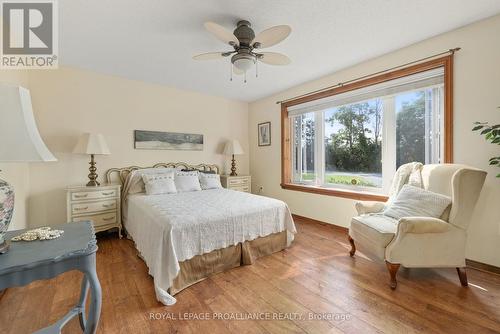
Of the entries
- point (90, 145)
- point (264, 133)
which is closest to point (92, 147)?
point (90, 145)

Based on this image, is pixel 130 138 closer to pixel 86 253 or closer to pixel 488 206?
pixel 86 253

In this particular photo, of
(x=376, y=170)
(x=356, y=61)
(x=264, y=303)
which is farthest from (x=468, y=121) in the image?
(x=264, y=303)

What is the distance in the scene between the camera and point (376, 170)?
3.10m

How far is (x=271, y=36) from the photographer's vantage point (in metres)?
1.83

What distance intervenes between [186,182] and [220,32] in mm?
2314

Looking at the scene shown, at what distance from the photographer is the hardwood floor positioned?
57.5 inches

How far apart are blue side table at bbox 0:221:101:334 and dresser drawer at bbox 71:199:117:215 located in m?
1.83

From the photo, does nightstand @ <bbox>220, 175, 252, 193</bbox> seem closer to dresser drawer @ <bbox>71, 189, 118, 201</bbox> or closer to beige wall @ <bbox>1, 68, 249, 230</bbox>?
beige wall @ <bbox>1, 68, 249, 230</bbox>

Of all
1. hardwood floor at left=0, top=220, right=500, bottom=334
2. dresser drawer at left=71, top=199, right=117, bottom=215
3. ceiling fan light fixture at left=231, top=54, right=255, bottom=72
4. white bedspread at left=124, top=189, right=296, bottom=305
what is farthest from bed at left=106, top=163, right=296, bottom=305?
ceiling fan light fixture at left=231, top=54, right=255, bottom=72

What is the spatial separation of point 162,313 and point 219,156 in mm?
3271

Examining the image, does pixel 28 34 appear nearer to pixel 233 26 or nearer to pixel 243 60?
pixel 233 26

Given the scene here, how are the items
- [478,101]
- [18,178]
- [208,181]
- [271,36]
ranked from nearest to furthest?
[271,36] < [478,101] < [18,178] < [208,181]

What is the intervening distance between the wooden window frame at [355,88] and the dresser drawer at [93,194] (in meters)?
2.87

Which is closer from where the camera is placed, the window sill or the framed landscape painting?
the window sill
